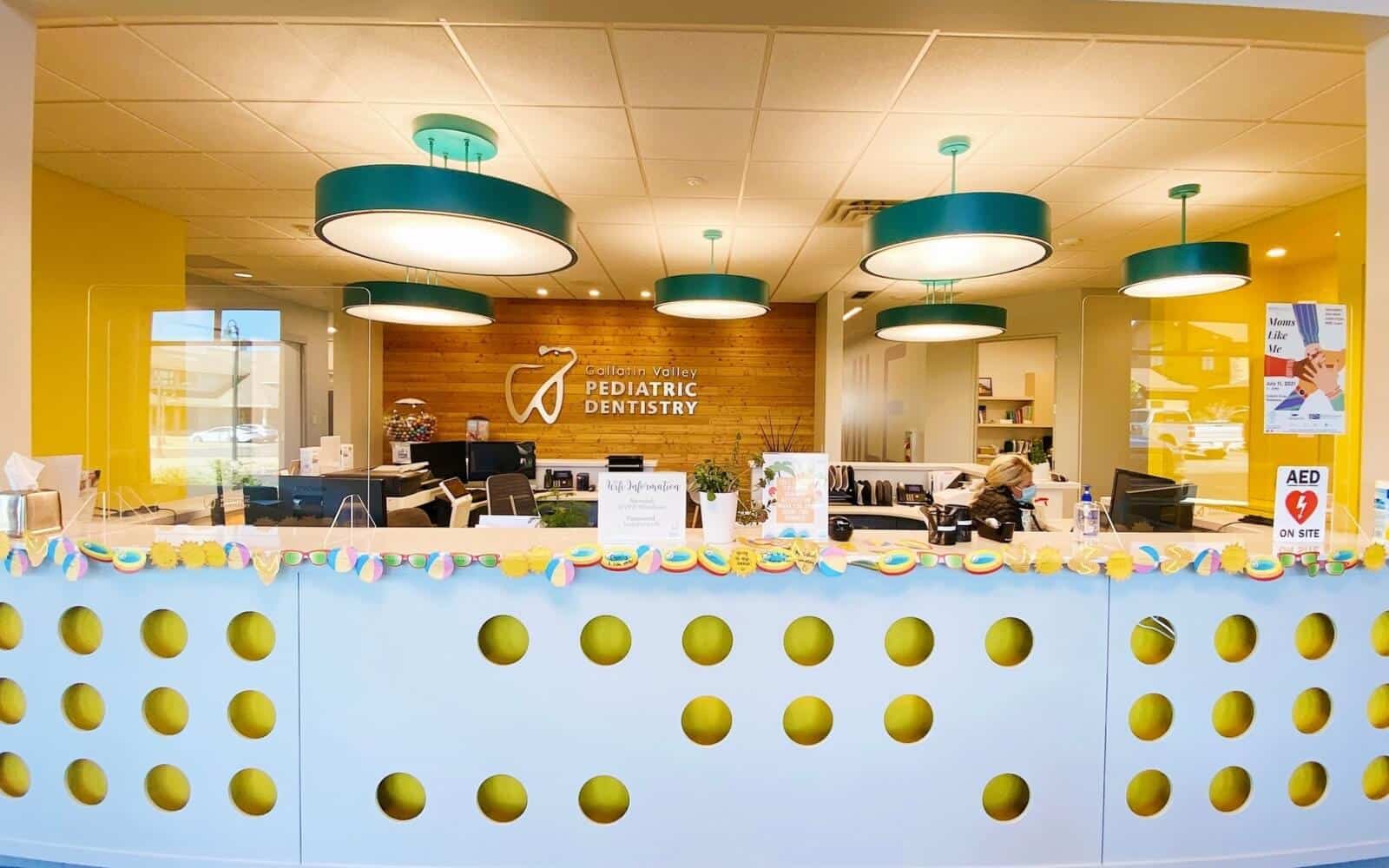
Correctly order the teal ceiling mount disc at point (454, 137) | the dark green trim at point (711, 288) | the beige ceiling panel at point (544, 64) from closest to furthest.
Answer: the beige ceiling panel at point (544, 64), the teal ceiling mount disc at point (454, 137), the dark green trim at point (711, 288)

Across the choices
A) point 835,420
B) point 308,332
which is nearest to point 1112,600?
point 308,332

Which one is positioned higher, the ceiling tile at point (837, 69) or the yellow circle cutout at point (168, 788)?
the ceiling tile at point (837, 69)

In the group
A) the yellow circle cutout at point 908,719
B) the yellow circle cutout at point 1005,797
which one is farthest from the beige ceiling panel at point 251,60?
the yellow circle cutout at point 1005,797

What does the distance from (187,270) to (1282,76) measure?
855cm

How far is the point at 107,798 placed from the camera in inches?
81.4

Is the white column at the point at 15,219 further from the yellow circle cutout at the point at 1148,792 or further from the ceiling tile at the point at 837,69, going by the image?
the yellow circle cutout at the point at 1148,792

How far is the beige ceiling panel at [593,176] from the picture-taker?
13.2 feet

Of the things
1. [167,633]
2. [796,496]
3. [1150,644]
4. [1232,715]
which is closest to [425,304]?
[167,633]

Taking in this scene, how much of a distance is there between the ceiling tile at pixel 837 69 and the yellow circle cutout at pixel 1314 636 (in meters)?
2.66

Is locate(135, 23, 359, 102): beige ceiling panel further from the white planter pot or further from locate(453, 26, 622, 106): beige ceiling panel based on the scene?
the white planter pot

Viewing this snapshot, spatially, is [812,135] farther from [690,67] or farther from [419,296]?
[419,296]

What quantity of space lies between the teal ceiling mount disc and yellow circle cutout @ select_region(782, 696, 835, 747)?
3353 mm

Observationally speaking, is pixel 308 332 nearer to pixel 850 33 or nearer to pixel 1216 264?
pixel 850 33

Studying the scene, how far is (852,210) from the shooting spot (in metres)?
4.82
